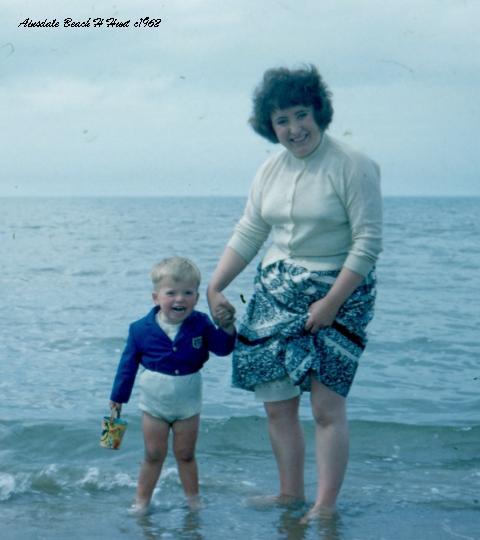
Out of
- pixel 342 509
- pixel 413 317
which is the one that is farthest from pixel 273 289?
pixel 413 317

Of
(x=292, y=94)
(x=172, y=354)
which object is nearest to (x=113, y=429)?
(x=172, y=354)

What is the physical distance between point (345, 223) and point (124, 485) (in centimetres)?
181

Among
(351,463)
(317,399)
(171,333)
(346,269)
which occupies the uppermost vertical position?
(346,269)

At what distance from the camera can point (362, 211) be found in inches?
140

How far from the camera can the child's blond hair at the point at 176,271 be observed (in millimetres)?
3809

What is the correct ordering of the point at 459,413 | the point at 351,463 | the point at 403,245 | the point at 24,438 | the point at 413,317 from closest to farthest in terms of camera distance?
the point at 351,463
the point at 24,438
the point at 459,413
the point at 413,317
the point at 403,245

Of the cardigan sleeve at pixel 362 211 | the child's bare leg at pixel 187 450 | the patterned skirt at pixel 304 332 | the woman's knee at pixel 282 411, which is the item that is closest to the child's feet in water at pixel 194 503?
the child's bare leg at pixel 187 450

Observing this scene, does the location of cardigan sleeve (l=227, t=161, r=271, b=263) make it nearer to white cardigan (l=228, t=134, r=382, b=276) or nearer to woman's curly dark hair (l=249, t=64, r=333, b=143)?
white cardigan (l=228, t=134, r=382, b=276)

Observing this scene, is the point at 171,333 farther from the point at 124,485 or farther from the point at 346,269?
the point at 124,485

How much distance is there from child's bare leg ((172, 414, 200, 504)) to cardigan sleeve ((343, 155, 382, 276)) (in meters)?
0.97

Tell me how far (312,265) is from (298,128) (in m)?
0.55

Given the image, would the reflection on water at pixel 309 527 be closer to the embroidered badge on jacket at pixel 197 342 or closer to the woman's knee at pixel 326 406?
the woman's knee at pixel 326 406

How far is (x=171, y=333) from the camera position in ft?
12.7

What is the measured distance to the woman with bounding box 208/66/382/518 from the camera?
359 cm
